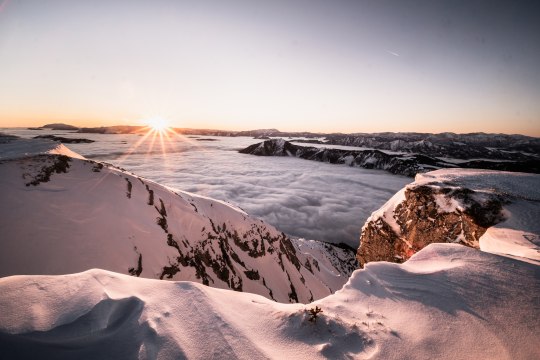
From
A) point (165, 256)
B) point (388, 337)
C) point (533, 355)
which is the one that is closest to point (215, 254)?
point (165, 256)

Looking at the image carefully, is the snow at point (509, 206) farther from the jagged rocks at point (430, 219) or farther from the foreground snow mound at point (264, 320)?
the foreground snow mound at point (264, 320)

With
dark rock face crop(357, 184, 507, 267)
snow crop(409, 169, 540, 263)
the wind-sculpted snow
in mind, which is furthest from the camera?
the wind-sculpted snow

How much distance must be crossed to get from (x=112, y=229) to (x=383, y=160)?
156 metres

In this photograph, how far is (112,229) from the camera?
8.48m

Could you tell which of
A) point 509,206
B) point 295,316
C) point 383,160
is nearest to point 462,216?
point 509,206

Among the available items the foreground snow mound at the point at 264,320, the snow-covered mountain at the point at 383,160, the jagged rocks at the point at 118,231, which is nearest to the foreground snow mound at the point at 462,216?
the foreground snow mound at the point at 264,320

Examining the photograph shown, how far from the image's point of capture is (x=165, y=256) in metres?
9.54

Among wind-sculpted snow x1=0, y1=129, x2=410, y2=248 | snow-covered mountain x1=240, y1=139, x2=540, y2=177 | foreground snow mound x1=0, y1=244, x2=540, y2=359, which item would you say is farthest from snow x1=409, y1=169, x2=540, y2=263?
snow-covered mountain x1=240, y1=139, x2=540, y2=177

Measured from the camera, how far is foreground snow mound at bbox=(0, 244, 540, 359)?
2.13 meters

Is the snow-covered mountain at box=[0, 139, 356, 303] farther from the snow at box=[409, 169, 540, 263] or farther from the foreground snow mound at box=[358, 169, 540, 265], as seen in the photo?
the snow at box=[409, 169, 540, 263]

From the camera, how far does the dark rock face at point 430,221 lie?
906 cm

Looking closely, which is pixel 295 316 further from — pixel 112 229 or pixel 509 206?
pixel 509 206

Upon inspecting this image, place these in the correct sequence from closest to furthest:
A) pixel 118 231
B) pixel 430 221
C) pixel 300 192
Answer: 1. pixel 118 231
2. pixel 430 221
3. pixel 300 192

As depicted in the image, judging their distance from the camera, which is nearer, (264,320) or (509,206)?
(264,320)
